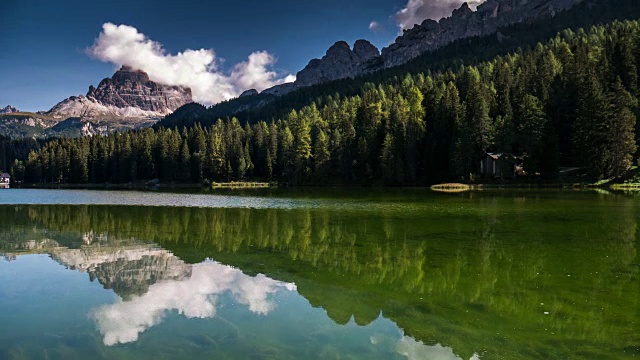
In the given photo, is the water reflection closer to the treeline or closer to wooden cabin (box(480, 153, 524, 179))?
the treeline

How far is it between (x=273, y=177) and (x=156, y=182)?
134 feet

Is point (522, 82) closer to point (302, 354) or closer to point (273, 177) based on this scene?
point (273, 177)

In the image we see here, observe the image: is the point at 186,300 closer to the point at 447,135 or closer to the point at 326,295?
the point at 326,295

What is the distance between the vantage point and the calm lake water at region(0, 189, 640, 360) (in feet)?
29.6

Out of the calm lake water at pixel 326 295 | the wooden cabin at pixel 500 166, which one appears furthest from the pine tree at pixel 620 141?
the calm lake water at pixel 326 295

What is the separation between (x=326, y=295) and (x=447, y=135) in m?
92.7

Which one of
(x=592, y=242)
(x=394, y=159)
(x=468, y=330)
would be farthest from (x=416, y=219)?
(x=394, y=159)

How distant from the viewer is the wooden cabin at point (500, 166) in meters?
84.6

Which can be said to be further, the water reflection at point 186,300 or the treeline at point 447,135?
the treeline at point 447,135

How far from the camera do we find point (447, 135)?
327 feet

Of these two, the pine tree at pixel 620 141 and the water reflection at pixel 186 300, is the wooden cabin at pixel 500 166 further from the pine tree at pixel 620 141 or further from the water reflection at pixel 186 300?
the water reflection at pixel 186 300

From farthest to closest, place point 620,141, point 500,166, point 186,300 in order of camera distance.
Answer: point 500,166
point 620,141
point 186,300

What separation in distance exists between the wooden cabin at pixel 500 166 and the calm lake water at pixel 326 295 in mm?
62812

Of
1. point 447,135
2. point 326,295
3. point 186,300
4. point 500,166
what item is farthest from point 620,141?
point 186,300
